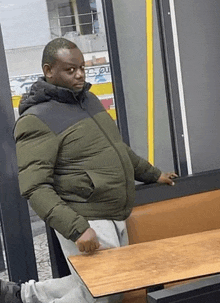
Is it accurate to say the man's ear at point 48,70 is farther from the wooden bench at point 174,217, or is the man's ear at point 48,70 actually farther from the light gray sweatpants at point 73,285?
the wooden bench at point 174,217

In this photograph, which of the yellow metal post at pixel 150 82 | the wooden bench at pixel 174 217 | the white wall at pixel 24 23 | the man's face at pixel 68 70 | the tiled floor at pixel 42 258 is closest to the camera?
the man's face at pixel 68 70

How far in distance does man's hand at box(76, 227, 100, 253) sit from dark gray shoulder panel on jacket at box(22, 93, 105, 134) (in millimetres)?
489

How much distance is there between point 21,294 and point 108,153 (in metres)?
0.94

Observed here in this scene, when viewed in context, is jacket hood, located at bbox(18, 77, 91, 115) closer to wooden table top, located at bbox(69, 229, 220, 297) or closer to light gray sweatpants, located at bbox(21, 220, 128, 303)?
light gray sweatpants, located at bbox(21, 220, 128, 303)

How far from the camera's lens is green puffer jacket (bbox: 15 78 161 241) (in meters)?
2.47

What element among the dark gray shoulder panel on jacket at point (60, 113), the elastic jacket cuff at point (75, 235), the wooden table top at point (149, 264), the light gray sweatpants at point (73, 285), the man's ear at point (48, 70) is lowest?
the light gray sweatpants at point (73, 285)

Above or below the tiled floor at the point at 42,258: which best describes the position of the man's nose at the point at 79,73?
above

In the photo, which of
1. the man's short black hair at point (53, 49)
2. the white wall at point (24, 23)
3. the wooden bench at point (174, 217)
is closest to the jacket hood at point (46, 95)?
the man's short black hair at point (53, 49)

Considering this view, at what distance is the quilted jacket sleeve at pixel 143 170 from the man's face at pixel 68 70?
0.56m

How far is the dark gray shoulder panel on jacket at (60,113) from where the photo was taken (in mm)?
2552

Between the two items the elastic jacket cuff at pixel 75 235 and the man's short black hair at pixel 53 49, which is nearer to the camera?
the elastic jacket cuff at pixel 75 235

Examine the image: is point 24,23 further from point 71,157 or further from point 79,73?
point 71,157

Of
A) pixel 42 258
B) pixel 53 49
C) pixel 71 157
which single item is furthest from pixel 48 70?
pixel 42 258

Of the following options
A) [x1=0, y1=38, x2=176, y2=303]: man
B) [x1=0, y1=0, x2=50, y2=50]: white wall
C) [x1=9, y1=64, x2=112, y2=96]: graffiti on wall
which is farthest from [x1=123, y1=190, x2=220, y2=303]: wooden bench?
[x1=0, y1=0, x2=50, y2=50]: white wall
